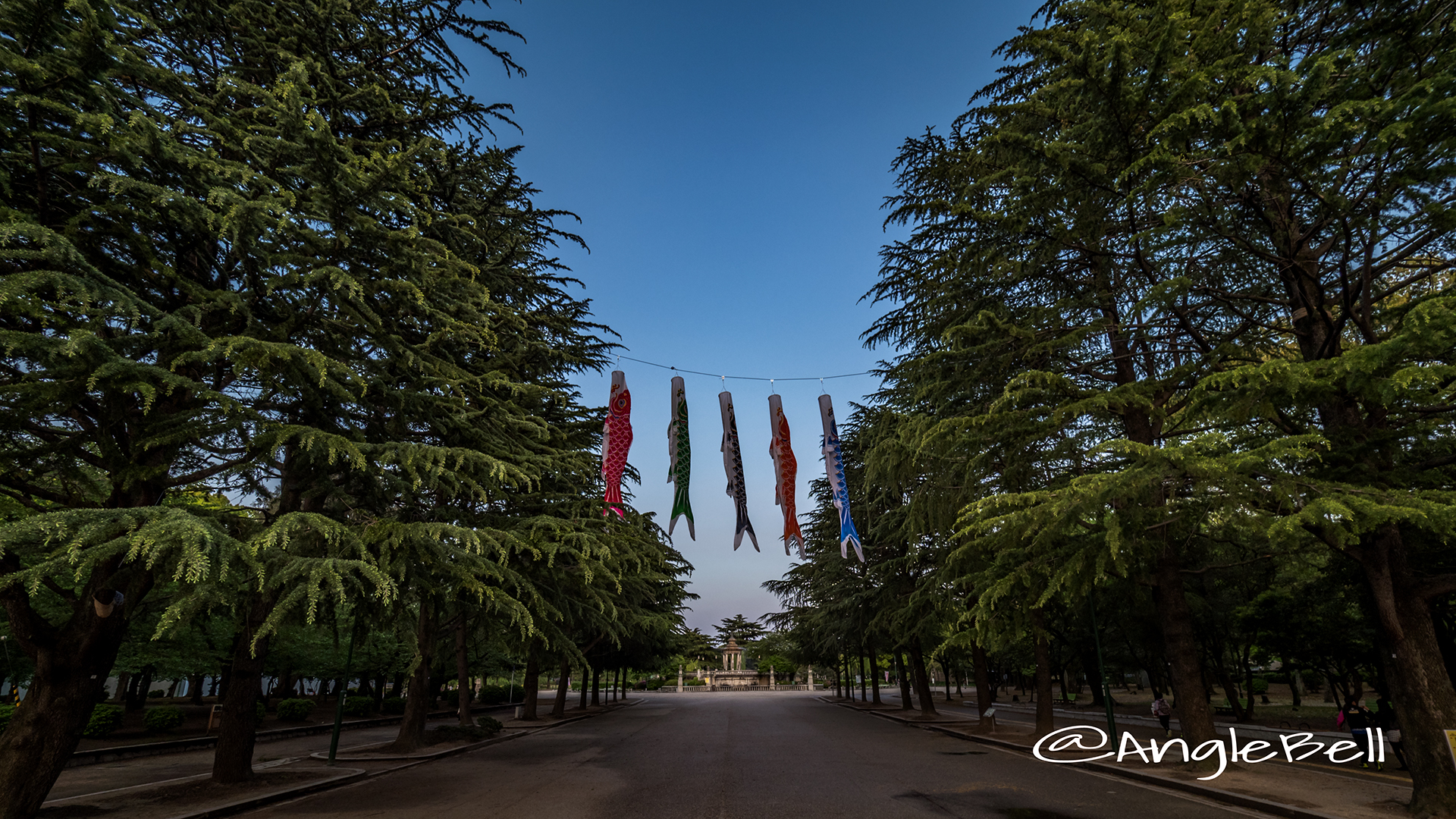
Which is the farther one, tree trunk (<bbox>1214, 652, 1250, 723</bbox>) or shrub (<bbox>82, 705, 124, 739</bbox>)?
tree trunk (<bbox>1214, 652, 1250, 723</bbox>)

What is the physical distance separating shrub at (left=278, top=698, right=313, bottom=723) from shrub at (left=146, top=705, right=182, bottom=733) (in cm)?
490

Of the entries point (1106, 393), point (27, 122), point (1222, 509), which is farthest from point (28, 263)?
point (1222, 509)

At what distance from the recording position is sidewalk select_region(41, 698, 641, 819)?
9.73 meters

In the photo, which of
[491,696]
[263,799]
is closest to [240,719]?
[263,799]

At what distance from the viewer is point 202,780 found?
39.3 feet

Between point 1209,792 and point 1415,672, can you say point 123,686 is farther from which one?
point 1415,672

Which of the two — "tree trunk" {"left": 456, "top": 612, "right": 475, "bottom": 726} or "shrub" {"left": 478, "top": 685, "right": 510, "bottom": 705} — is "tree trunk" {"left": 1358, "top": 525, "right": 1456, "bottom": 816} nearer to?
"tree trunk" {"left": 456, "top": 612, "right": 475, "bottom": 726}

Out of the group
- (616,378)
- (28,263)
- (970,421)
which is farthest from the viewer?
(616,378)

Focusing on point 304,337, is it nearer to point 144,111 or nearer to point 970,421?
point 144,111

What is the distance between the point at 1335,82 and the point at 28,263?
17.5 meters

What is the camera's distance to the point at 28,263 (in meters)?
8.41

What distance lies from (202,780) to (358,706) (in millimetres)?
19382
